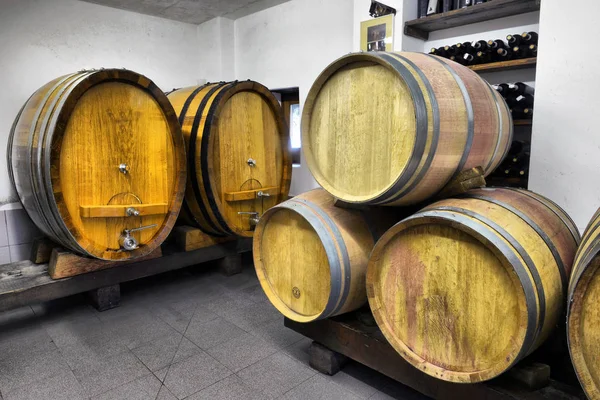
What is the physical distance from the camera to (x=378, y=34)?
3.25m

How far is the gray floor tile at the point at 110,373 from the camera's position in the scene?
80.8 inches

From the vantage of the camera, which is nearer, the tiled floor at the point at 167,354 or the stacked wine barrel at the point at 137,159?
the tiled floor at the point at 167,354

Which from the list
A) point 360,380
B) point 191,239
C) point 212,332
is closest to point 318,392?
point 360,380

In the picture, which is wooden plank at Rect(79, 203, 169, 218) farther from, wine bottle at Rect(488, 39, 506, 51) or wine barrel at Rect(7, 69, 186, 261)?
wine bottle at Rect(488, 39, 506, 51)

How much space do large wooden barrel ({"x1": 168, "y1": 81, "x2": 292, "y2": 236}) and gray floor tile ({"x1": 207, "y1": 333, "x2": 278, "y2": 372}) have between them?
102 cm

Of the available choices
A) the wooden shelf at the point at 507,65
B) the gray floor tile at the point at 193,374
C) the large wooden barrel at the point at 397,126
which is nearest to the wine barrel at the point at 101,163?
the gray floor tile at the point at 193,374

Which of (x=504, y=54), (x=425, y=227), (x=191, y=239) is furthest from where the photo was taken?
(x=191, y=239)

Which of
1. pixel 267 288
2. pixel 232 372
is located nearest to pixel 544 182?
pixel 267 288

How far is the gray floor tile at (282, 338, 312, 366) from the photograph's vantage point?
91.0 inches

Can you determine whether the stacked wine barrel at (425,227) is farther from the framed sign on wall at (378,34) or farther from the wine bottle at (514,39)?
the framed sign on wall at (378,34)

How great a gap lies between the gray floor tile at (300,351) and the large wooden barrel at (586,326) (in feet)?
4.53

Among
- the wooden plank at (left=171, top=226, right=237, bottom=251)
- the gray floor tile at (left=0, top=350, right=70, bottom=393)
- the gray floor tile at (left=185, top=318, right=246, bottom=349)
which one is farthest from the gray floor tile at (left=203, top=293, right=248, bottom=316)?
the gray floor tile at (left=0, top=350, right=70, bottom=393)

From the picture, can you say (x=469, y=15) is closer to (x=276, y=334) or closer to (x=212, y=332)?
(x=276, y=334)

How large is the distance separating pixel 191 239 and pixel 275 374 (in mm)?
1520
